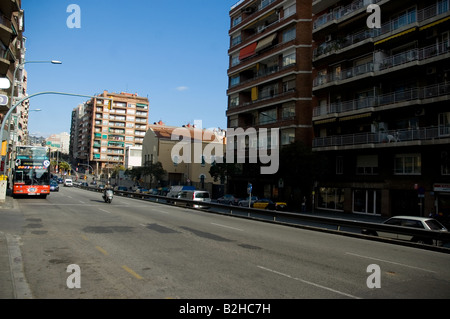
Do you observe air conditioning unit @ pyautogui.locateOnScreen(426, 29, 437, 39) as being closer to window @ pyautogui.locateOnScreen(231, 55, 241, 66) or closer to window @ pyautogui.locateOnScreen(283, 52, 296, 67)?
window @ pyautogui.locateOnScreen(283, 52, 296, 67)

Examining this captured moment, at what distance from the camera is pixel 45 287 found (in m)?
5.84

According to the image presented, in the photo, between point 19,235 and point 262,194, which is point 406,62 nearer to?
point 262,194

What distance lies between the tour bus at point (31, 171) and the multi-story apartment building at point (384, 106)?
23813 millimetres

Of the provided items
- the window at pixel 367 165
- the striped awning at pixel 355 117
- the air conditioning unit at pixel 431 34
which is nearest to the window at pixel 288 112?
the striped awning at pixel 355 117

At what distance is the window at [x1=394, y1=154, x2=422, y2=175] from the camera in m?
25.9

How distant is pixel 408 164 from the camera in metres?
26.6

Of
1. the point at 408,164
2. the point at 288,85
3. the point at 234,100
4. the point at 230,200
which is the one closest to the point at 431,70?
the point at 408,164

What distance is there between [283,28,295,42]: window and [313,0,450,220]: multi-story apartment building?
12.1ft

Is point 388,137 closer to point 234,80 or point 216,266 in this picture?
point 216,266

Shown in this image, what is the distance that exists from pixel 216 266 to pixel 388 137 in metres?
23.4

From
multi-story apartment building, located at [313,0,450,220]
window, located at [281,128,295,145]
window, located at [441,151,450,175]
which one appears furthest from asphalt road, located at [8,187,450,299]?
window, located at [281,128,295,145]

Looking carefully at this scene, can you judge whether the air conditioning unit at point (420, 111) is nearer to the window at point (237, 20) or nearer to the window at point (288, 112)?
the window at point (288, 112)

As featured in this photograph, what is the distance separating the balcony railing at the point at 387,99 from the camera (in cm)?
2416
